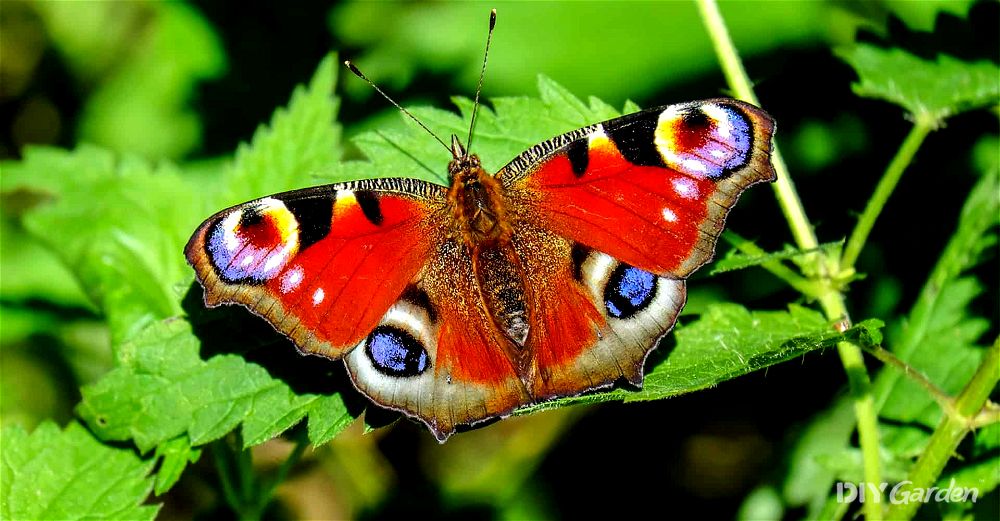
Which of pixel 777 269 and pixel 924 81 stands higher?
pixel 924 81

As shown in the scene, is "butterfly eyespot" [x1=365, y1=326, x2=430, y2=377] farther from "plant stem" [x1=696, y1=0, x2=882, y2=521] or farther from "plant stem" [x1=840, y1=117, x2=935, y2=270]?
"plant stem" [x1=840, y1=117, x2=935, y2=270]

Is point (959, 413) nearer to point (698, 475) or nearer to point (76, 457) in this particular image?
point (698, 475)

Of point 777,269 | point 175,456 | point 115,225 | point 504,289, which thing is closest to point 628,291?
point 504,289

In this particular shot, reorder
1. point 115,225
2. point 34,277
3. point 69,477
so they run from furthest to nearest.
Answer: point 34,277 → point 115,225 → point 69,477

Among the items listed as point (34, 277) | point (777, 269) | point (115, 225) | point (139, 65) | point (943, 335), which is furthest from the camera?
point (139, 65)

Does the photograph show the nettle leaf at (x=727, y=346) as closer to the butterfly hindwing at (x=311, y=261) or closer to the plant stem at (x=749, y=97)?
the plant stem at (x=749, y=97)

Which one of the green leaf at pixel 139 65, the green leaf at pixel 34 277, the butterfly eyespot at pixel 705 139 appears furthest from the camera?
the green leaf at pixel 139 65

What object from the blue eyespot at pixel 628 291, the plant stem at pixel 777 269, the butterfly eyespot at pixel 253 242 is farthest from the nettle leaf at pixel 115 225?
the plant stem at pixel 777 269

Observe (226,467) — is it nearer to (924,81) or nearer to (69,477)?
(69,477)
